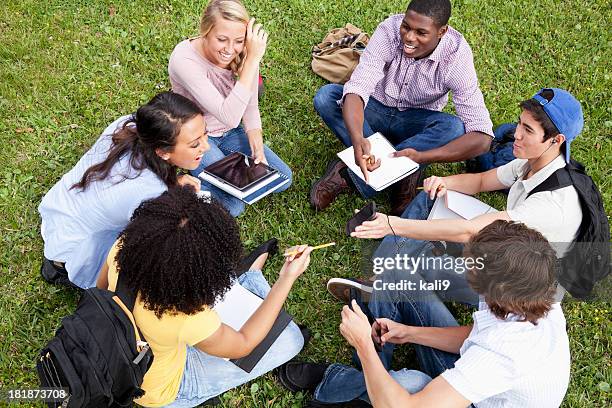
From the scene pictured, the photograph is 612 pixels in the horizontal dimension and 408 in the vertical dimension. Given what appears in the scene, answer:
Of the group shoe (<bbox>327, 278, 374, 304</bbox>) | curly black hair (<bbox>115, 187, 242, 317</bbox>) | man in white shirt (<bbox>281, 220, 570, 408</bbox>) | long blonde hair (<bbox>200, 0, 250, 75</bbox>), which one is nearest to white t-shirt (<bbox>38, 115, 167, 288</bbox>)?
curly black hair (<bbox>115, 187, 242, 317</bbox>)

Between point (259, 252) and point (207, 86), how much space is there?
1181 mm

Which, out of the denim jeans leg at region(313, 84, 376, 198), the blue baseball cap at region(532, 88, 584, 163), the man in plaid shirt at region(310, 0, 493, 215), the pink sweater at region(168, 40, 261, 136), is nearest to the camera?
the blue baseball cap at region(532, 88, 584, 163)

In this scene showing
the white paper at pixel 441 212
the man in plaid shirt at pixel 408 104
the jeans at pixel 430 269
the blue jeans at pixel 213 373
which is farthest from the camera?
the man in plaid shirt at pixel 408 104

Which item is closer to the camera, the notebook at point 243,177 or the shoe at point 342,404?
the shoe at point 342,404

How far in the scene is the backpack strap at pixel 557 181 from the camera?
3.27m

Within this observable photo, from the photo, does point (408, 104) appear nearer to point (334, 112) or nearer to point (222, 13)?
point (334, 112)

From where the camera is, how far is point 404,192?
4.29m

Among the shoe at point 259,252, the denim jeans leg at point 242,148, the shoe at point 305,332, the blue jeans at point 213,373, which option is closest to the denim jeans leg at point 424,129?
the denim jeans leg at point 242,148

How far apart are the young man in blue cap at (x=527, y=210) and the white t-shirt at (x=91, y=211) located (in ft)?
4.21

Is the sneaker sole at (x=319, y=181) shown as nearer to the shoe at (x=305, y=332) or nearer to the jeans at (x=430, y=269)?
the jeans at (x=430, y=269)

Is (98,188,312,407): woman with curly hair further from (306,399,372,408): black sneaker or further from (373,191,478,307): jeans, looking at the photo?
(373,191,478,307): jeans

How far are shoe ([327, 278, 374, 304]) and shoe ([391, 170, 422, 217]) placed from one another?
2.66 ft

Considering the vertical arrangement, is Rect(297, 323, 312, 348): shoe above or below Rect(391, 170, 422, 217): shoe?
below

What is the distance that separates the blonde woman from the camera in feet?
12.7
